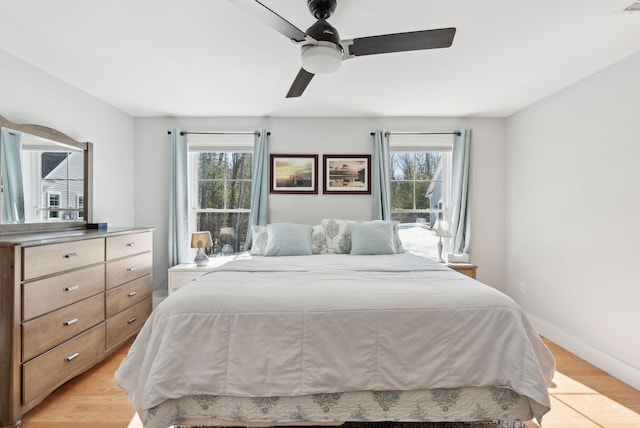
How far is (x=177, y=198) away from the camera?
3.77m

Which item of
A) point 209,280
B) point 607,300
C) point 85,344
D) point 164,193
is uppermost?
point 164,193

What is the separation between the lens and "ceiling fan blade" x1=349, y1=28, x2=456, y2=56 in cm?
158

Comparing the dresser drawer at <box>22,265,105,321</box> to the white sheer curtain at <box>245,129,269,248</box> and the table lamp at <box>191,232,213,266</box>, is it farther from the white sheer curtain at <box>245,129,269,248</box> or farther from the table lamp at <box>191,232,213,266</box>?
the white sheer curtain at <box>245,129,269,248</box>

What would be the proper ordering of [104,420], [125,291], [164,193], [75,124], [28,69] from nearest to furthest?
[104,420], [28,69], [125,291], [75,124], [164,193]

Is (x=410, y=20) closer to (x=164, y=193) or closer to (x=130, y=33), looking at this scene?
(x=130, y=33)

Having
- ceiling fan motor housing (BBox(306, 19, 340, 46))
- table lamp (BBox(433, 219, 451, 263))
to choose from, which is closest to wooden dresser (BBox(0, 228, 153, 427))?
ceiling fan motor housing (BBox(306, 19, 340, 46))

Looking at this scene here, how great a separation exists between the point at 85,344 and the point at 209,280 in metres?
1.21

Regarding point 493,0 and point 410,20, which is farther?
point 410,20

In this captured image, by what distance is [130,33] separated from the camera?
2043mm

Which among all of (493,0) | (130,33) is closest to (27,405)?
(130,33)

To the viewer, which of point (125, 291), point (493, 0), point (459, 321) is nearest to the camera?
point (459, 321)

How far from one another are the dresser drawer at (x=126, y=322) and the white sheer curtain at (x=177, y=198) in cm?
74

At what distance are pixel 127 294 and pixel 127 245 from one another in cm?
43

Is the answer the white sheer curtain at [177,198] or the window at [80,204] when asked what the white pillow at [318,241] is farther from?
the window at [80,204]
